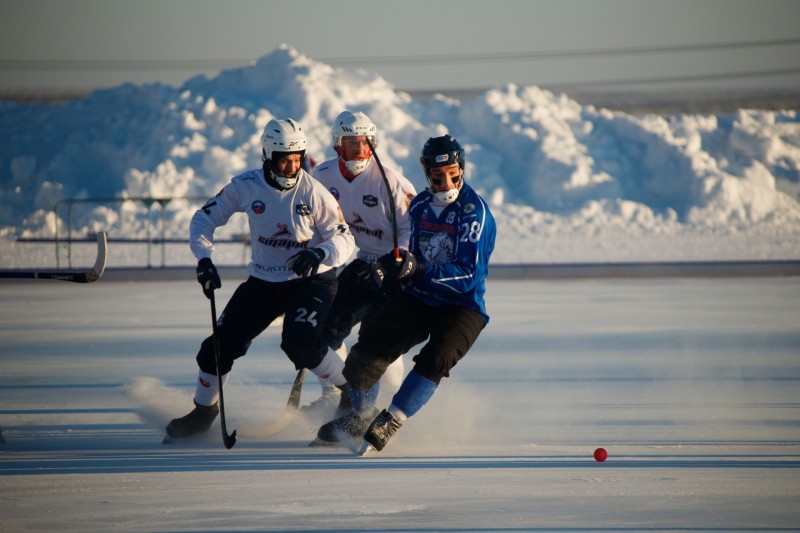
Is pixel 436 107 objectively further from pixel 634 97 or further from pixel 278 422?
pixel 278 422

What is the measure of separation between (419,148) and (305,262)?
25.0m

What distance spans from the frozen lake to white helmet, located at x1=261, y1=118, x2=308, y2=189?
139cm

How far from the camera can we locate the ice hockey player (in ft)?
17.1

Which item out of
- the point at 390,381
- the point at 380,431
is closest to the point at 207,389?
the point at 380,431

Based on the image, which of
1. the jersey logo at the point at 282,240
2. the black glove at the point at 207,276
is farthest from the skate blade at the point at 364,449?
the jersey logo at the point at 282,240

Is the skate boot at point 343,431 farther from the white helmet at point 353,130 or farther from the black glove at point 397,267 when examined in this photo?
the white helmet at point 353,130

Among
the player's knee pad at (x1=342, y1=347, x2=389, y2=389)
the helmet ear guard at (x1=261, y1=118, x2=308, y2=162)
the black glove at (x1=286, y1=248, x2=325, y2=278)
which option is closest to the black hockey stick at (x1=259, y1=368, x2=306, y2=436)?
the player's knee pad at (x1=342, y1=347, x2=389, y2=389)

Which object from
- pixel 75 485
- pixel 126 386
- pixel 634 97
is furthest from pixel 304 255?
pixel 634 97

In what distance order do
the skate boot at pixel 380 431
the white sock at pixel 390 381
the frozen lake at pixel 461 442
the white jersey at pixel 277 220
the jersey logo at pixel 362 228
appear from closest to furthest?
the frozen lake at pixel 461 442 < the skate boot at pixel 380 431 < the white jersey at pixel 277 220 < the jersey logo at pixel 362 228 < the white sock at pixel 390 381

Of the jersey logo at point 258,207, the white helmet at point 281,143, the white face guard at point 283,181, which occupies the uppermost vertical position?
the white helmet at point 281,143

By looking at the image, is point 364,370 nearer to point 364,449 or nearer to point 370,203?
point 364,449

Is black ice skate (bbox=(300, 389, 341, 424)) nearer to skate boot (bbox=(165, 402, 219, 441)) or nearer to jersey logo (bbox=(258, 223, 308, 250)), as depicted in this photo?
skate boot (bbox=(165, 402, 219, 441))

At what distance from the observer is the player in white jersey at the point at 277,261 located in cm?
571

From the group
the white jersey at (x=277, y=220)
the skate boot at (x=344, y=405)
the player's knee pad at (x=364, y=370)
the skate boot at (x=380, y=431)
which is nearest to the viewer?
the skate boot at (x=380, y=431)
